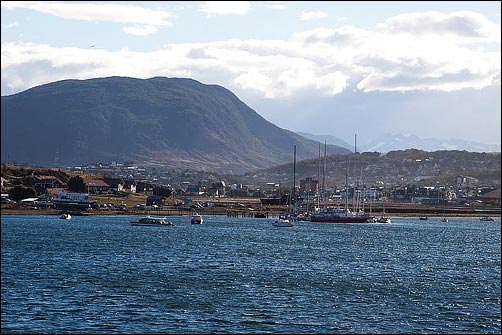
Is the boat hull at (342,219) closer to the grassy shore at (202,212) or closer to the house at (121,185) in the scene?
the grassy shore at (202,212)

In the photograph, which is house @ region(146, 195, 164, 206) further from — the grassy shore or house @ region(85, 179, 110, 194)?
house @ region(85, 179, 110, 194)

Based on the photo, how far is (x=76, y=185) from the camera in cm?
14750

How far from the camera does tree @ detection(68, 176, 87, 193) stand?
147 metres

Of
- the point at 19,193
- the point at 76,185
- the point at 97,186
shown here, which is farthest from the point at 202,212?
the point at 19,193

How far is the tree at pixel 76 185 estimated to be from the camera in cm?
14688


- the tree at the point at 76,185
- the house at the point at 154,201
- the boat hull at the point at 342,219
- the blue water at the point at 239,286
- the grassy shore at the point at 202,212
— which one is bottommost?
the blue water at the point at 239,286

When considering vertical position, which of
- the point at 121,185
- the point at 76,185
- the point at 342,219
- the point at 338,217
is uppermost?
the point at 121,185

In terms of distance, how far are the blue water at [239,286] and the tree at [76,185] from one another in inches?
2572

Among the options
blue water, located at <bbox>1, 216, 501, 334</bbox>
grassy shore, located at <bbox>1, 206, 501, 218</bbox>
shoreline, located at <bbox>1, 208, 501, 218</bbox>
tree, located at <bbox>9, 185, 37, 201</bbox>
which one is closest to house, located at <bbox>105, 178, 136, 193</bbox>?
grassy shore, located at <bbox>1, 206, 501, 218</bbox>

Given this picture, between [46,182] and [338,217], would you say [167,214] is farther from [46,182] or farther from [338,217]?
[338,217]

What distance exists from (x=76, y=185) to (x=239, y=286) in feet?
351

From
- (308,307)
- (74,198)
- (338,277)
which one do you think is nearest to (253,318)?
(308,307)

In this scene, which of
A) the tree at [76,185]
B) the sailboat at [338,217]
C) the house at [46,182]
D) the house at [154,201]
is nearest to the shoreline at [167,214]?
the house at [154,201]

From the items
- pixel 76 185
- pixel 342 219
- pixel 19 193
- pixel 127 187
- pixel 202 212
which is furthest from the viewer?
pixel 127 187
